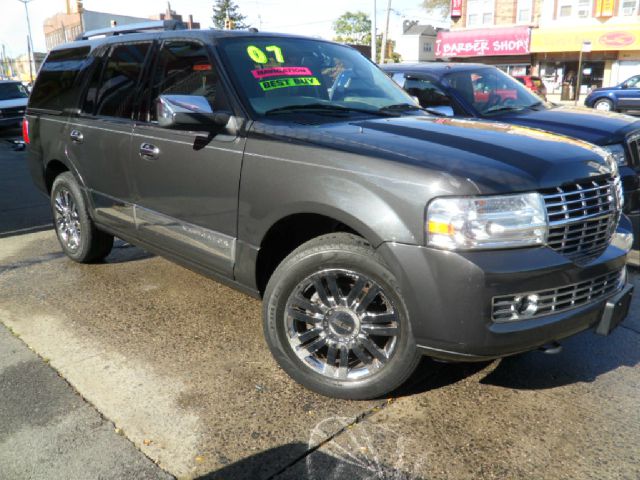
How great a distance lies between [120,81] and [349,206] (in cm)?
248

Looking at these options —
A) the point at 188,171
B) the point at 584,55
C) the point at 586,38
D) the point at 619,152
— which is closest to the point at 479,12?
the point at 584,55

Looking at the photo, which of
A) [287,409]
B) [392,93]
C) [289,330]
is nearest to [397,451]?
[287,409]

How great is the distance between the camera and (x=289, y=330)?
119 inches

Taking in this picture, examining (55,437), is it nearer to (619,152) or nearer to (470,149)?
(470,149)

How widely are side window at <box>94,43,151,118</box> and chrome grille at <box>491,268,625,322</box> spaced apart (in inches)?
114

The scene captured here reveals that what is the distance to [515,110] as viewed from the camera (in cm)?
643

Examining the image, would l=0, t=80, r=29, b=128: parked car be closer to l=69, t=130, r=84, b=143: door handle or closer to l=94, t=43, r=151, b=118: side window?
l=69, t=130, r=84, b=143: door handle

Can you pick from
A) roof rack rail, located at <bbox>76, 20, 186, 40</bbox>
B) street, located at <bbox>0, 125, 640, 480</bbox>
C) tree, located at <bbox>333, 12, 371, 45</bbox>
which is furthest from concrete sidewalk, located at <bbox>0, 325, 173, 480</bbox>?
tree, located at <bbox>333, 12, 371, 45</bbox>

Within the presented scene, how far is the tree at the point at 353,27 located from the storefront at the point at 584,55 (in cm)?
4432

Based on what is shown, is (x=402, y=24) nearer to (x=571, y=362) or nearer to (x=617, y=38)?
(x=617, y=38)

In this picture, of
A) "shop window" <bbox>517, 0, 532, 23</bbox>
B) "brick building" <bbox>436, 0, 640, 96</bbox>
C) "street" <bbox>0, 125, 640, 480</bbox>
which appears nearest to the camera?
"street" <bbox>0, 125, 640, 480</bbox>

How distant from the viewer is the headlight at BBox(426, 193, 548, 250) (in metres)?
2.38

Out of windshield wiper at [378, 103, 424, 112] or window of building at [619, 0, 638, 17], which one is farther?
window of building at [619, 0, 638, 17]

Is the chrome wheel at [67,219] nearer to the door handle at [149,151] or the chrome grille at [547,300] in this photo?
the door handle at [149,151]
